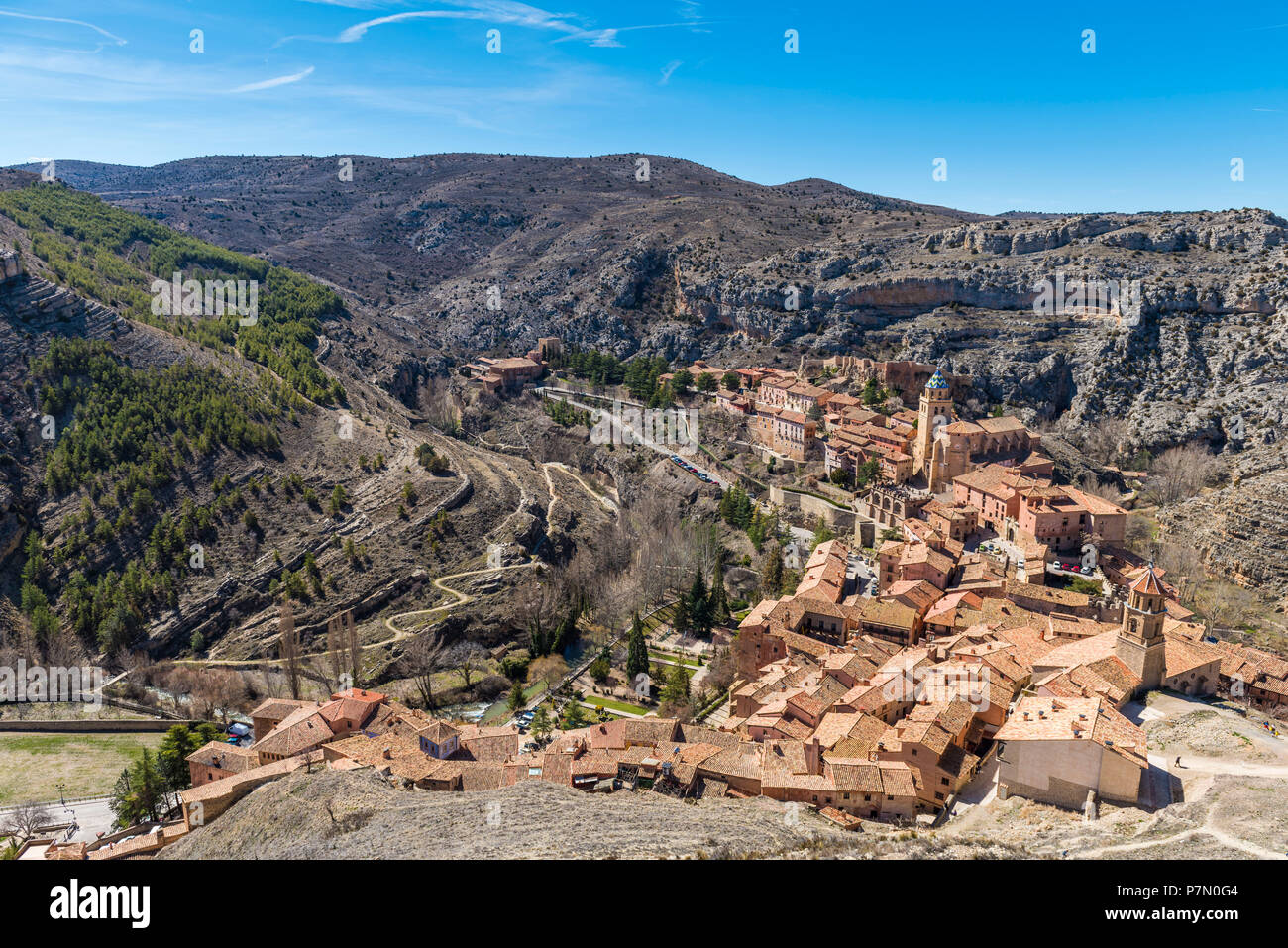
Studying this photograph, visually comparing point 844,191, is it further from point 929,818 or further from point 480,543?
point 929,818

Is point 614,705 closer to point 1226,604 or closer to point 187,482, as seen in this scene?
point 187,482

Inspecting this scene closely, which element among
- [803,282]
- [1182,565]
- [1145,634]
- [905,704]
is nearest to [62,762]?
[905,704]

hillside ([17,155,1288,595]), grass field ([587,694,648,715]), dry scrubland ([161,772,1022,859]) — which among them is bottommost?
grass field ([587,694,648,715])

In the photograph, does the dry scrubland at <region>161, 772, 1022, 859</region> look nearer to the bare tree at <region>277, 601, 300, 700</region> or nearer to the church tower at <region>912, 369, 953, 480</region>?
the bare tree at <region>277, 601, 300, 700</region>

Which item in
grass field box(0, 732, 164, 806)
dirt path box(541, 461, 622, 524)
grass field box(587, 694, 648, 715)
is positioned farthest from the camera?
dirt path box(541, 461, 622, 524)

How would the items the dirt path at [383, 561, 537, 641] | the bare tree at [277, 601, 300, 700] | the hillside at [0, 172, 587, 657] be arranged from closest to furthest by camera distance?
1. the bare tree at [277, 601, 300, 700]
2. the hillside at [0, 172, 587, 657]
3. the dirt path at [383, 561, 537, 641]

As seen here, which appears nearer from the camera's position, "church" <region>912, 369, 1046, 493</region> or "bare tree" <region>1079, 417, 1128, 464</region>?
"church" <region>912, 369, 1046, 493</region>

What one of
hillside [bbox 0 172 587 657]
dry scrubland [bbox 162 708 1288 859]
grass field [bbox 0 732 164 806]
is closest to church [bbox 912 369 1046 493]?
hillside [bbox 0 172 587 657]
